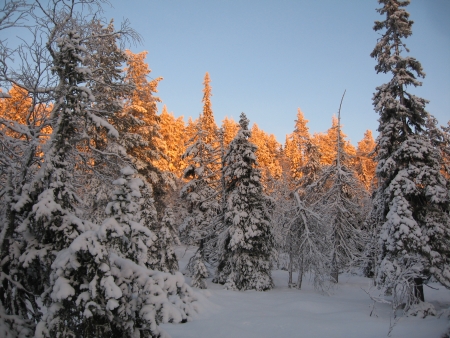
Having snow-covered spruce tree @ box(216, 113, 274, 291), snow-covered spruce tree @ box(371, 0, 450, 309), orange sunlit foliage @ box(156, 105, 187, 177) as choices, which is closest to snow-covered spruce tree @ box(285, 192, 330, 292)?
snow-covered spruce tree @ box(216, 113, 274, 291)

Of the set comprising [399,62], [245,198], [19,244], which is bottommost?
[19,244]

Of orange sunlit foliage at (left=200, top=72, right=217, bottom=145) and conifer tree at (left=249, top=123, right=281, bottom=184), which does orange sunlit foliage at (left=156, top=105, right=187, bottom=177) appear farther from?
conifer tree at (left=249, top=123, right=281, bottom=184)

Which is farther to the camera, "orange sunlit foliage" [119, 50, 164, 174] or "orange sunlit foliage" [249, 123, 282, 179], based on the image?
"orange sunlit foliage" [249, 123, 282, 179]

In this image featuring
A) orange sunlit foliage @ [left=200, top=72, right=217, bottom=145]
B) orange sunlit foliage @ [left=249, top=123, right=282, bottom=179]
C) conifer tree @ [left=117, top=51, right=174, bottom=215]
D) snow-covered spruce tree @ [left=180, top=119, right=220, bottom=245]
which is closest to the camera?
conifer tree @ [left=117, top=51, right=174, bottom=215]

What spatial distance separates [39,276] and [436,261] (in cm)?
1463

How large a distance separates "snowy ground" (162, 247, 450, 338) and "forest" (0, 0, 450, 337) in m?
0.93

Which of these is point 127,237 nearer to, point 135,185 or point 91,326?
point 135,185

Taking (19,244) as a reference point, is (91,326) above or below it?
below

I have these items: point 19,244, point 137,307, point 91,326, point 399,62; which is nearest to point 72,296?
point 91,326

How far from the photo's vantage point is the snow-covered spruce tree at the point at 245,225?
18.3m

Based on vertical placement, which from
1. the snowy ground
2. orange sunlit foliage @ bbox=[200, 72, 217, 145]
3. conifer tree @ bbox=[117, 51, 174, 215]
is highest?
orange sunlit foliage @ bbox=[200, 72, 217, 145]

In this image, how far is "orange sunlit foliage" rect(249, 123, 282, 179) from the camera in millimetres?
48769

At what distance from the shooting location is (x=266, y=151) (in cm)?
5256

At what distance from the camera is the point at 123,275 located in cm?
479
